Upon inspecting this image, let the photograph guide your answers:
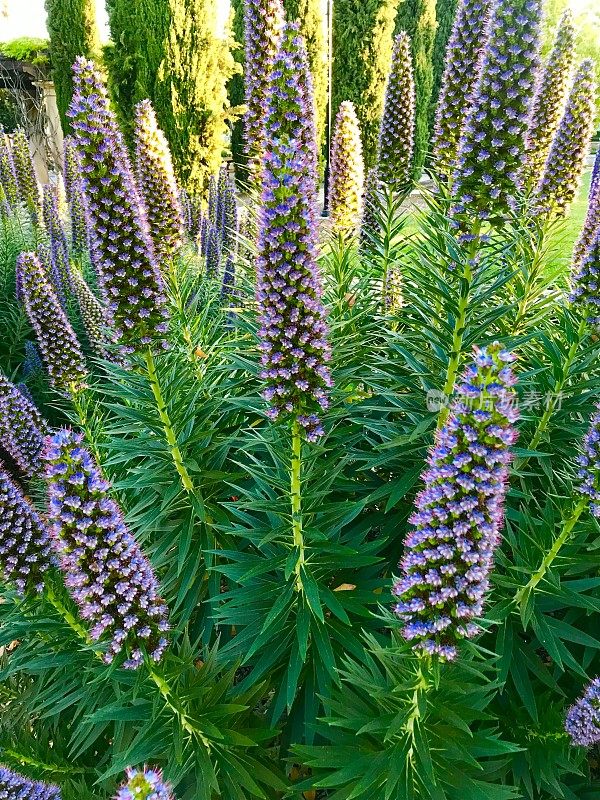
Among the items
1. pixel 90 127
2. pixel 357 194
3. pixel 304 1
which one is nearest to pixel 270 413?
pixel 90 127

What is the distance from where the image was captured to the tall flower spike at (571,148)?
14.0 feet

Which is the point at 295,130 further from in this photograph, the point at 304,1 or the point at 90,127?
the point at 304,1

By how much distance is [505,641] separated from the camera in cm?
330

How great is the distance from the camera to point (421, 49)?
70.1 ft

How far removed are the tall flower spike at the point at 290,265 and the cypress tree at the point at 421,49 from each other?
20.6 meters

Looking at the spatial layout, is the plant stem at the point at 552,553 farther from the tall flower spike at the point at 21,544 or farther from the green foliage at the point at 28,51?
the green foliage at the point at 28,51

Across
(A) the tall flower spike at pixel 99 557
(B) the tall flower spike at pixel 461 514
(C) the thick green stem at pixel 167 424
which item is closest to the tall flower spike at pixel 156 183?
(C) the thick green stem at pixel 167 424

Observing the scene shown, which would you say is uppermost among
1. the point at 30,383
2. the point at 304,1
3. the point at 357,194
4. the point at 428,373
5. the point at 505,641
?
the point at 304,1

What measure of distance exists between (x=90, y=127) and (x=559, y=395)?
3305 millimetres

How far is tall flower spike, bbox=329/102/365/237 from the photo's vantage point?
4836mm

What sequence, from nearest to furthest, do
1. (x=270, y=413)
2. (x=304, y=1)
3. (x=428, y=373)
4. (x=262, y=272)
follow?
(x=262, y=272), (x=270, y=413), (x=428, y=373), (x=304, y=1)

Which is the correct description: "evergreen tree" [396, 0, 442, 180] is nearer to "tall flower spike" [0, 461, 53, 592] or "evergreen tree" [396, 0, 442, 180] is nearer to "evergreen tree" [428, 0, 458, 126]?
"evergreen tree" [428, 0, 458, 126]

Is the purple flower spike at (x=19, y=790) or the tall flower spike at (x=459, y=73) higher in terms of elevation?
the tall flower spike at (x=459, y=73)

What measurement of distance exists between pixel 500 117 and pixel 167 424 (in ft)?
8.89
